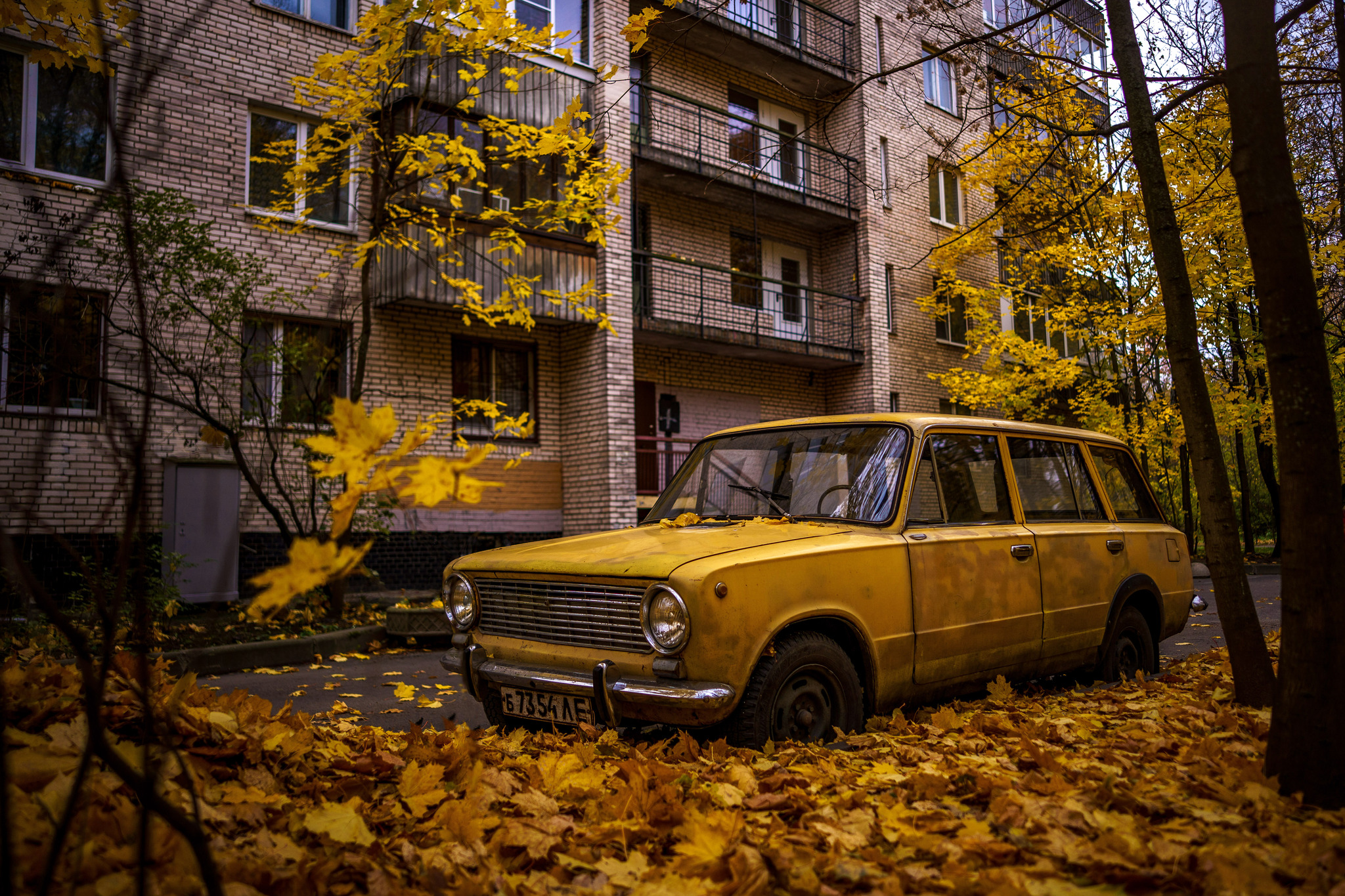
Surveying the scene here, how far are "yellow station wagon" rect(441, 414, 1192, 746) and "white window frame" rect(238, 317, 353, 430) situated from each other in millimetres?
4995

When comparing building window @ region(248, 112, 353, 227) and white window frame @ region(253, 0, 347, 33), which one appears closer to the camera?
building window @ region(248, 112, 353, 227)

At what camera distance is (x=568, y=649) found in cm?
401

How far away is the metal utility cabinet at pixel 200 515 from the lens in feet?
35.0

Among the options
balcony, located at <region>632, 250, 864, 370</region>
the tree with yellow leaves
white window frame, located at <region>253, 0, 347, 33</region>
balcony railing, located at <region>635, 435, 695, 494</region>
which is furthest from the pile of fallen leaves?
balcony, located at <region>632, 250, 864, 370</region>

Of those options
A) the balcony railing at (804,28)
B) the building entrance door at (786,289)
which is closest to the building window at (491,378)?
the building entrance door at (786,289)

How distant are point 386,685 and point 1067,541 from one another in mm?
5055

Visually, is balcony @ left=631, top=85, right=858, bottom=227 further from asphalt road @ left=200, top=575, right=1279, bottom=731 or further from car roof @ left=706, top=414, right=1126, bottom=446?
car roof @ left=706, top=414, right=1126, bottom=446

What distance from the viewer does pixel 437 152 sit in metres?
9.52

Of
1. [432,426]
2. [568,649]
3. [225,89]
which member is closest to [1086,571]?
[568,649]

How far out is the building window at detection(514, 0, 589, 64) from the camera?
607 inches

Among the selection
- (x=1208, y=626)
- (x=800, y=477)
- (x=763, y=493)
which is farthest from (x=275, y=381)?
(x=1208, y=626)

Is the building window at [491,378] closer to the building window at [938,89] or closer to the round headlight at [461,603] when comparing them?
the round headlight at [461,603]

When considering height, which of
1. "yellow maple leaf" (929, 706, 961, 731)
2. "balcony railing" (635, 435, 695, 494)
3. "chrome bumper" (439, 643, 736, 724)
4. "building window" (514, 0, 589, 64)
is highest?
"building window" (514, 0, 589, 64)

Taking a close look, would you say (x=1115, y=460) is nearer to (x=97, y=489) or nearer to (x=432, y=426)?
(x=432, y=426)
